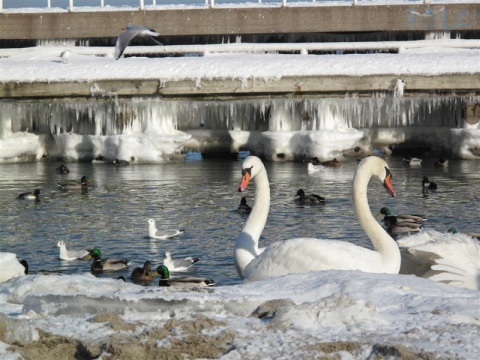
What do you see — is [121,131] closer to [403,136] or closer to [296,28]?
[403,136]

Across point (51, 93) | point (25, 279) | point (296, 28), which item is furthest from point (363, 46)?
point (25, 279)

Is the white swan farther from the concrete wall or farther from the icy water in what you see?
the concrete wall

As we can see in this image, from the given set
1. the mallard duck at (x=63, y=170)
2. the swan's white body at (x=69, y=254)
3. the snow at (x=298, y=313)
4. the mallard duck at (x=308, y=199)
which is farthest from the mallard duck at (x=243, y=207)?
the snow at (x=298, y=313)

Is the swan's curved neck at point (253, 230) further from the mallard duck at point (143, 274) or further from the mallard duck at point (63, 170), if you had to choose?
the mallard duck at point (63, 170)

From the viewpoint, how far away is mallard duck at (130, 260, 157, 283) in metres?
14.4

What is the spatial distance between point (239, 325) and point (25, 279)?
90.8 inches

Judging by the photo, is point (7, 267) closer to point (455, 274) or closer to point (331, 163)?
point (455, 274)

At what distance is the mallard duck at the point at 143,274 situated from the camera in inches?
566

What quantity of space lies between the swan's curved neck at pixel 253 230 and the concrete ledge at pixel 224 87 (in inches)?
573

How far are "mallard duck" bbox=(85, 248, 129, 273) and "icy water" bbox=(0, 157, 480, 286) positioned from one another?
0.11m

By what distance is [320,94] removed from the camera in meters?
27.7

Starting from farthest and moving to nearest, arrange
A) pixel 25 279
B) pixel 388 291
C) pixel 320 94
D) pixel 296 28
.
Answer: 1. pixel 296 28
2. pixel 320 94
3. pixel 25 279
4. pixel 388 291

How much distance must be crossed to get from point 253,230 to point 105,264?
343 centimetres

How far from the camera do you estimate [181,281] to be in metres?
13.8
